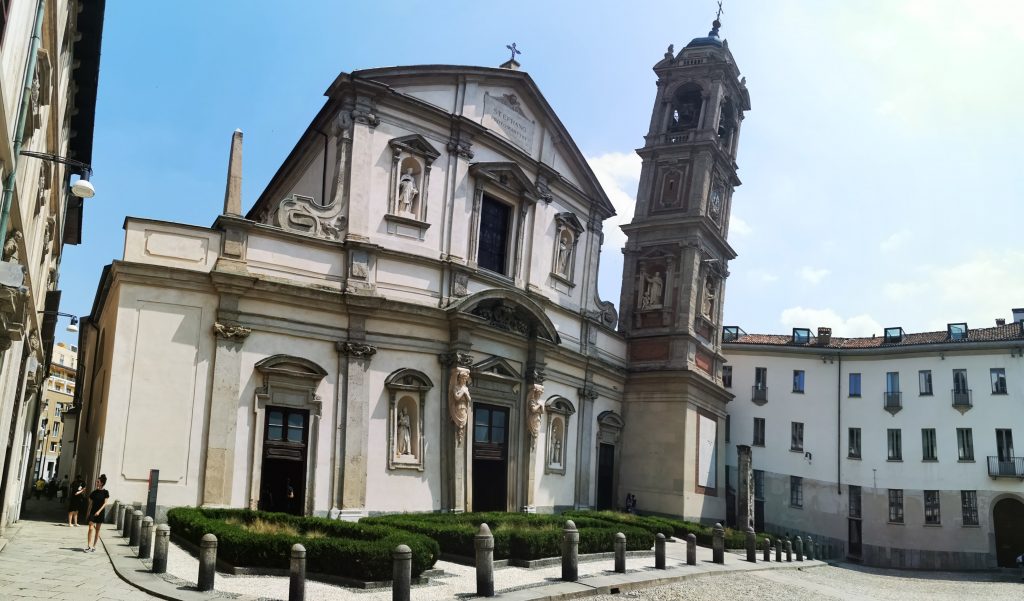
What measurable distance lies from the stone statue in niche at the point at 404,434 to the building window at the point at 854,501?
25706 mm

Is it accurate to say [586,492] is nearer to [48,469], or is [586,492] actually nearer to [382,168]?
[382,168]

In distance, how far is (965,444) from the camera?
38344 millimetres

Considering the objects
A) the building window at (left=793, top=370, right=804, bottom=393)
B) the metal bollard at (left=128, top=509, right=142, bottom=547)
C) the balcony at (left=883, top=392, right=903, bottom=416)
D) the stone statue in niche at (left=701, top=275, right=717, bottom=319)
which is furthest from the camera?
the building window at (left=793, top=370, right=804, bottom=393)

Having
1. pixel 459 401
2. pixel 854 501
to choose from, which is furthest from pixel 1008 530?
pixel 459 401

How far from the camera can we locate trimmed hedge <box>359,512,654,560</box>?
1666 cm

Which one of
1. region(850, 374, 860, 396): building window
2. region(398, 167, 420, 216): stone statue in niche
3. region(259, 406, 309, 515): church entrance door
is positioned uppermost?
region(398, 167, 420, 216): stone statue in niche

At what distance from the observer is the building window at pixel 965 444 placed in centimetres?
3812

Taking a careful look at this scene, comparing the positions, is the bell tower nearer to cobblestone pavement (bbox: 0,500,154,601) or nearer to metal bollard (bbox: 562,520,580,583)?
metal bollard (bbox: 562,520,580,583)

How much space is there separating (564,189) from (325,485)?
13.7 metres

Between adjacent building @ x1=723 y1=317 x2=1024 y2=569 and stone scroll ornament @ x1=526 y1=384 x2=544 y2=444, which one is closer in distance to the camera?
stone scroll ornament @ x1=526 y1=384 x2=544 y2=444

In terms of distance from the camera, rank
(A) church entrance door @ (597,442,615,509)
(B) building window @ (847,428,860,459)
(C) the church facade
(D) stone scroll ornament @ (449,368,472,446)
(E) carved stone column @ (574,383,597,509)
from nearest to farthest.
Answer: (C) the church facade → (D) stone scroll ornament @ (449,368,472,446) → (E) carved stone column @ (574,383,597,509) → (A) church entrance door @ (597,442,615,509) → (B) building window @ (847,428,860,459)

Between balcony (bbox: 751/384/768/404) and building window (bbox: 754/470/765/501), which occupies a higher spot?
balcony (bbox: 751/384/768/404)

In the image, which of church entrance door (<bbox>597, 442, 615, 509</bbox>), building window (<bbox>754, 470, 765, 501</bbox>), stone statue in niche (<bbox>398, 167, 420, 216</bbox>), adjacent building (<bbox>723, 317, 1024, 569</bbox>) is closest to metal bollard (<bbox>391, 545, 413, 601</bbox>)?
stone statue in niche (<bbox>398, 167, 420, 216</bbox>)

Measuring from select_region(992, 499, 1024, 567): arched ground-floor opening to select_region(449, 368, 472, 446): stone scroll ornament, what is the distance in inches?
1070
